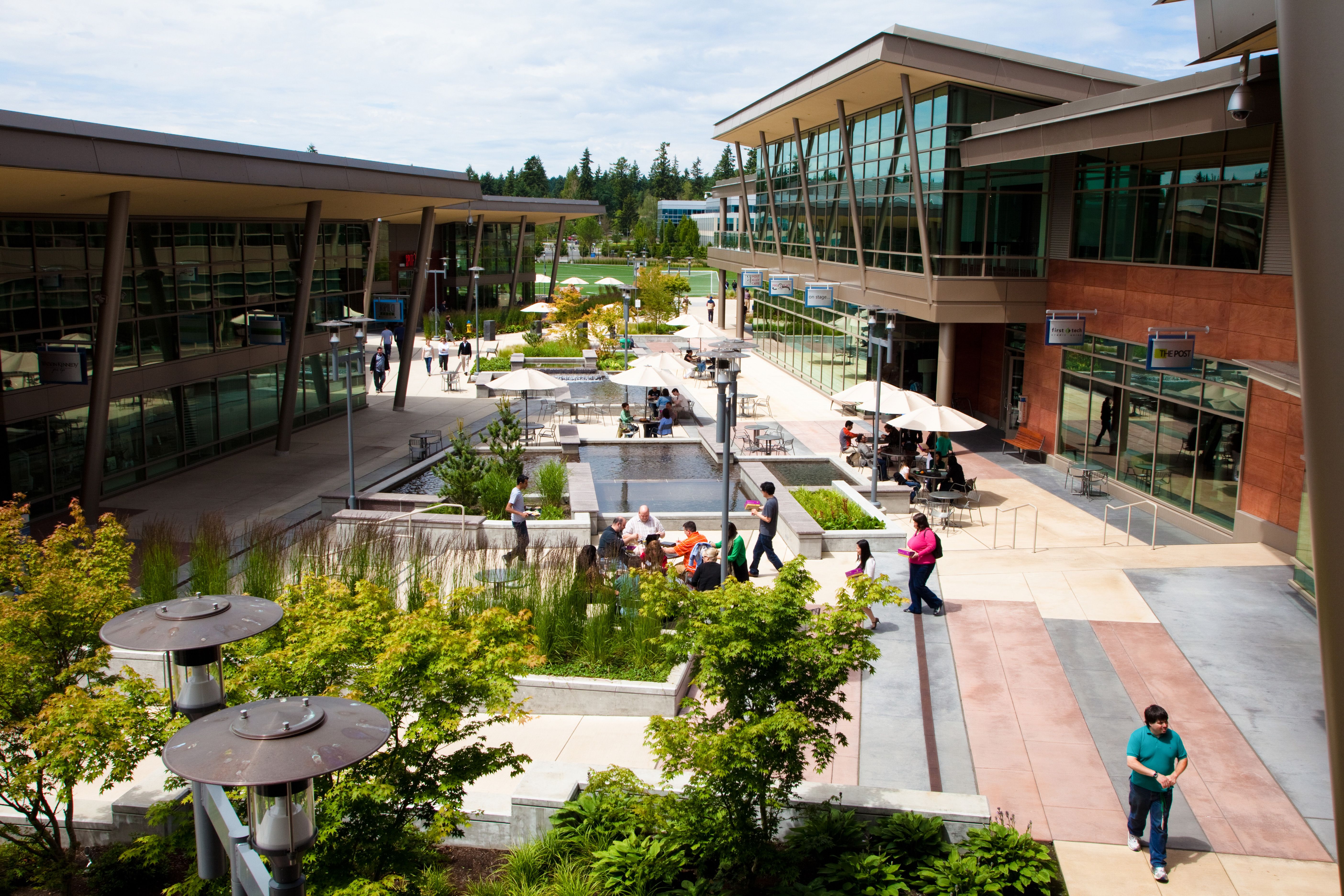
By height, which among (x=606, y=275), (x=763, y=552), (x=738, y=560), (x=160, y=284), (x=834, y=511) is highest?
(x=160, y=284)

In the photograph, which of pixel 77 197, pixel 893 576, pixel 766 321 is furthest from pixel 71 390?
pixel 766 321

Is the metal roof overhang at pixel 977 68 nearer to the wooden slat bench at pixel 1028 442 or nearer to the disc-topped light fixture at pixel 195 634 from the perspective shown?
the wooden slat bench at pixel 1028 442

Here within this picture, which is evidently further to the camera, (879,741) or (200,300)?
(200,300)

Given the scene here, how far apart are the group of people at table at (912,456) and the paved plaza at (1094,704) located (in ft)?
4.37

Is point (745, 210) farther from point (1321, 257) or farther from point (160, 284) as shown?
point (1321, 257)

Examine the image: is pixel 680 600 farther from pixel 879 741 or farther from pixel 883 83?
pixel 883 83

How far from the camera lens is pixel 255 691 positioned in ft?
24.4

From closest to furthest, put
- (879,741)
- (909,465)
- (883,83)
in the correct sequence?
(879,741) < (909,465) < (883,83)

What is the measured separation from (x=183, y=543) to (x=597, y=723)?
9.79 meters

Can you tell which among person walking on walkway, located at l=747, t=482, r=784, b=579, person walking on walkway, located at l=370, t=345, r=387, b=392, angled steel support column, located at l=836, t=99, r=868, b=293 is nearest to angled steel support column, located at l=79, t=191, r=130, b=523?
person walking on walkway, located at l=747, t=482, r=784, b=579

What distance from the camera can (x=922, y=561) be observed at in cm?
1376

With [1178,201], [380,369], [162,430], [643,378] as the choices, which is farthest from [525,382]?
[1178,201]

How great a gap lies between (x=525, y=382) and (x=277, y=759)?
22329mm

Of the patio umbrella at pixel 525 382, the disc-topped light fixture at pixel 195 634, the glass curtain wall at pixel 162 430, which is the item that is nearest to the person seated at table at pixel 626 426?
the patio umbrella at pixel 525 382
